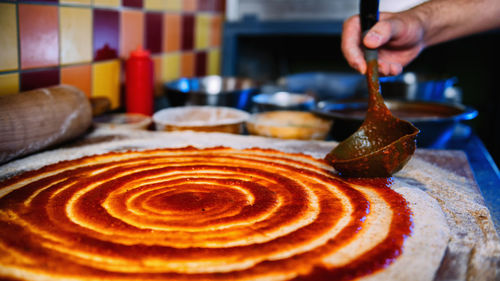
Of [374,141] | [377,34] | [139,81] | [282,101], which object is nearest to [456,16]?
[377,34]

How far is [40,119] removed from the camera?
3.78 feet

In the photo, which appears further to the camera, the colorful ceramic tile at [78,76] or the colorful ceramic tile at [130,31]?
the colorful ceramic tile at [130,31]

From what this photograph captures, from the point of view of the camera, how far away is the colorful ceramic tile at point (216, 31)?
2.88 m

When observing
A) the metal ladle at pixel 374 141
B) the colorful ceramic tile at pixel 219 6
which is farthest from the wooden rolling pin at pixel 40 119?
the colorful ceramic tile at pixel 219 6

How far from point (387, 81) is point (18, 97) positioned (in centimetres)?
175

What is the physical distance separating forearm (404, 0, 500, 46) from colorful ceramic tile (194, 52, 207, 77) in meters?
1.45

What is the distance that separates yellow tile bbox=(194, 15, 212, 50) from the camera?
2.65 metres

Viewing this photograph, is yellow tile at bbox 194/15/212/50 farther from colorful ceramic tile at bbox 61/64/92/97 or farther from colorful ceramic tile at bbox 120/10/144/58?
colorful ceramic tile at bbox 61/64/92/97

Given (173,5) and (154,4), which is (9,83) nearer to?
(154,4)

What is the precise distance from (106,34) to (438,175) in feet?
4.21

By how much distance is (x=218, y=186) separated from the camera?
0.98 m

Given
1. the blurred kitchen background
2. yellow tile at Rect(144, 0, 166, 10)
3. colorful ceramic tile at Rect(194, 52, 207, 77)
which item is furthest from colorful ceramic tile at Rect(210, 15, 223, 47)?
yellow tile at Rect(144, 0, 166, 10)

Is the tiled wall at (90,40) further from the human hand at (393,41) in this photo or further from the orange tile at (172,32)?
the human hand at (393,41)

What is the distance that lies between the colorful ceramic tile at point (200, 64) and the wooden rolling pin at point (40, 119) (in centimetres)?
136
